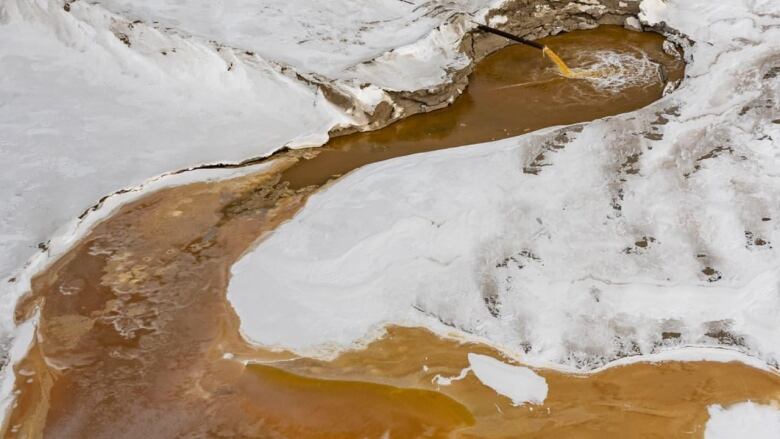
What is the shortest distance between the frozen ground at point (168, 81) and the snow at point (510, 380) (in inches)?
105

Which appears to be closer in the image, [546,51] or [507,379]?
[507,379]

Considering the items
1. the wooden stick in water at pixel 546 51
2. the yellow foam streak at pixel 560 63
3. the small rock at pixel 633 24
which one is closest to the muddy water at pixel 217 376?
the wooden stick in water at pixel 546 51

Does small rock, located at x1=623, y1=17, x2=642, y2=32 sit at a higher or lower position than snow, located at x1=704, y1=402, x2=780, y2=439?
higher

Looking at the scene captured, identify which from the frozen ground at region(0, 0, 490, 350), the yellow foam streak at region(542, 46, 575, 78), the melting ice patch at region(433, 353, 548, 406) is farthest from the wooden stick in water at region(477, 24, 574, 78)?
the melting ice patch at region(433, 353, 548, 406)

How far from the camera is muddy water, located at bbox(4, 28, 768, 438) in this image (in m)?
3.55

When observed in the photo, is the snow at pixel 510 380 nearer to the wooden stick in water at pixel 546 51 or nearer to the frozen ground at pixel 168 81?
the frozen ground at pixel 168 81

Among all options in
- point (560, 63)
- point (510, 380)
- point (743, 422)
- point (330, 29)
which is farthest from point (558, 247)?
point (330, 29)

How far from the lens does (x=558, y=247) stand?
174 inches

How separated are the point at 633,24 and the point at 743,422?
16.1 feet

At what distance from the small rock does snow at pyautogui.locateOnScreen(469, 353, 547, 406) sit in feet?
15.8

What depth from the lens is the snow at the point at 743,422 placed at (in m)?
3.46

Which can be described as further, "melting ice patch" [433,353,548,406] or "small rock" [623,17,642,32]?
"small rock" [623,17,642,32]

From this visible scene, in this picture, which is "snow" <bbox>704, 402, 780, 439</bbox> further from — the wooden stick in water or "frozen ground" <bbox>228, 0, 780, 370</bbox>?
the wooden stick in water

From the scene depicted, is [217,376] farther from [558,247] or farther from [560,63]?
[560,63]
